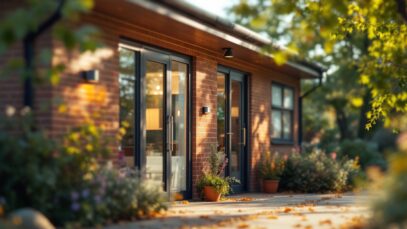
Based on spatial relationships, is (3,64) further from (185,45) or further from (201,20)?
(185,45)

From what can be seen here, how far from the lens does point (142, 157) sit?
12.1 metres

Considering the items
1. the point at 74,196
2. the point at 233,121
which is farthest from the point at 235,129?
the point at 74,196

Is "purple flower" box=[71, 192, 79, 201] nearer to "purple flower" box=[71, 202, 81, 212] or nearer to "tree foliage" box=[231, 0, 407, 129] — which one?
"purple flower" box=[71, 202, 81, 212]

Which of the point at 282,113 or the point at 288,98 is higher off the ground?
the point at 288,98

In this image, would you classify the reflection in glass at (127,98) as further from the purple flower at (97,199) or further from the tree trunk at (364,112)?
the tree trunk at (364,112)

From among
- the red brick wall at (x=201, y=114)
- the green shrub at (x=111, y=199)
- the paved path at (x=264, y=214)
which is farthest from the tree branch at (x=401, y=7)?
the red brick wall at (x=201, y=114)

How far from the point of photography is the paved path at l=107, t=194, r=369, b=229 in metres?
9.30

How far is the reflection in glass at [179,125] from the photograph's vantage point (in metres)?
13.4

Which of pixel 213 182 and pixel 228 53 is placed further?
pixel 228 53

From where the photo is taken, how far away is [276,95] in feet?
Answer: 62.8

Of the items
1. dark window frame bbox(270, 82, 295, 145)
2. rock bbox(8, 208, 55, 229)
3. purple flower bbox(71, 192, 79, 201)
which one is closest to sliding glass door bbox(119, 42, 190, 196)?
purple flower bbox(71, 192, 79, 201)

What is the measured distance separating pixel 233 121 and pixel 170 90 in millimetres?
3566

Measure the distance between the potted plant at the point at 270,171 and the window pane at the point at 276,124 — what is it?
1369 mm

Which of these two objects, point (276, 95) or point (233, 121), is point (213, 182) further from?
point (276, 95)
